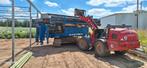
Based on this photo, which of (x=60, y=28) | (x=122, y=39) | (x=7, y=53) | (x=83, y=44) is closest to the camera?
(x=122, y=39)

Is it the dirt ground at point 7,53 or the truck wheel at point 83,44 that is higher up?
the truck wheel at point 83,44

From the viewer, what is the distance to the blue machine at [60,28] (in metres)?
14.3

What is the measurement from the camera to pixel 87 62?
9359mm

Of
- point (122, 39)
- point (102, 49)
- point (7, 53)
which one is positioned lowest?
point (7, 53)

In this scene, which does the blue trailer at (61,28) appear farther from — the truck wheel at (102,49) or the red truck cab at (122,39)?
the red truck cab at (122,39)

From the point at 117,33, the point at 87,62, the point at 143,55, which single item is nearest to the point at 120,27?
the point at 117,33

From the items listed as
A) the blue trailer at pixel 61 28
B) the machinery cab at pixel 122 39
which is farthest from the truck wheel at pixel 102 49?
the blue trailer at pixel 61 28

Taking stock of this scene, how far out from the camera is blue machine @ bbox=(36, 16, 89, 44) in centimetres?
1430

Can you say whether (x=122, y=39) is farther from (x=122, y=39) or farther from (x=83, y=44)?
(x=83, y=44)

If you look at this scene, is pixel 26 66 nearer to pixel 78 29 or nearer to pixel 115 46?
pixel 115 46

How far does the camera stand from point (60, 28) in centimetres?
1456

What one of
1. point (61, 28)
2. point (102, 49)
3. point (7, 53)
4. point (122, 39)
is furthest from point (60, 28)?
point (122, 39)

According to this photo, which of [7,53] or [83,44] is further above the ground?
[83,44]

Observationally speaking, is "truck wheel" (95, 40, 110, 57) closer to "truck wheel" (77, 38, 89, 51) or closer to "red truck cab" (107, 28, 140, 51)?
"red truck cab" (107, 28, 140, 51)
